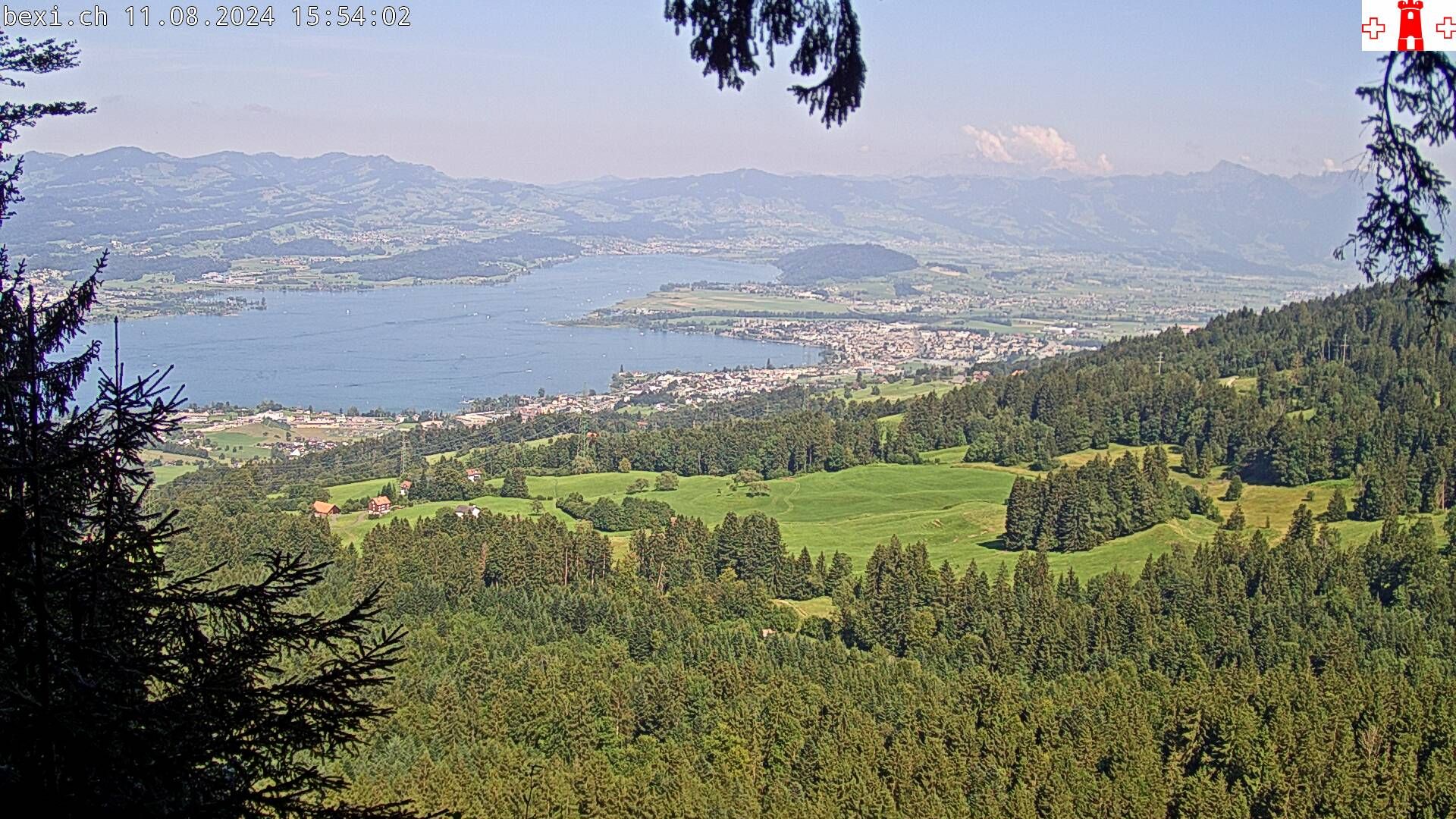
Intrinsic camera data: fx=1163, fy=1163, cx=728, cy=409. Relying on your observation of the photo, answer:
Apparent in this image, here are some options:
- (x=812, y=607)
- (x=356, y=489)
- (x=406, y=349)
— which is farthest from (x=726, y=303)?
(x=812, y=607)

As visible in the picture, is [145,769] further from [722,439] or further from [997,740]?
[722,439]

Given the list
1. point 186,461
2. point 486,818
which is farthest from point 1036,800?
point 186,461

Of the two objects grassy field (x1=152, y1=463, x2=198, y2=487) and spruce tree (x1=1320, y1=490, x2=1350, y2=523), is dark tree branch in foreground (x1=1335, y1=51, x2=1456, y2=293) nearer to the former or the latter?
spruce tree (x1=1320, y1=490, x2=1350, y2=523)

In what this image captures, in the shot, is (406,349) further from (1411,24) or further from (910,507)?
(1411,24)

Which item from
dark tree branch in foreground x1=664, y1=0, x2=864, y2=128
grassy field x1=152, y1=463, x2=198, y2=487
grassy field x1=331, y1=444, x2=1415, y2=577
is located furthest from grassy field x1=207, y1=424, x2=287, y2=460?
dark tree branch in foreground x1=664, y1=0, x2=864, y2=128

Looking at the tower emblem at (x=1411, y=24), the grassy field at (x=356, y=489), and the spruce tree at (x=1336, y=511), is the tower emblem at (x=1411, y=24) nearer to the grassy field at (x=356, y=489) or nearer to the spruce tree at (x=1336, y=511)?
the spruce tree at (x=1336, y=511)
